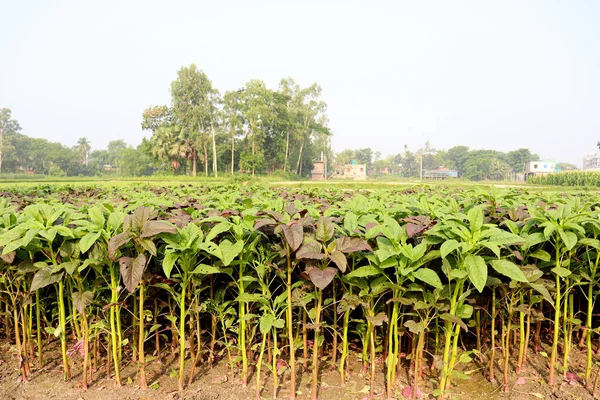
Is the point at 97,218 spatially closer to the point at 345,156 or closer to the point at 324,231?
the point at 324,231

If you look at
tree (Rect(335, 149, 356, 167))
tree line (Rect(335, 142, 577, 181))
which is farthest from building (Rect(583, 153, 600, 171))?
tree (Rect(335, 149, 356, 167))

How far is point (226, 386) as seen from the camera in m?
1.88

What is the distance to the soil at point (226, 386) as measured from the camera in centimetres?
182

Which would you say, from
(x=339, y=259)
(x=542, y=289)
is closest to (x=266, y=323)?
(x=339, y=259)

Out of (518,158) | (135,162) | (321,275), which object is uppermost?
(518,158)

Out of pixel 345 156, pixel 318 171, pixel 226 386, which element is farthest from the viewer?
pixel 345 156

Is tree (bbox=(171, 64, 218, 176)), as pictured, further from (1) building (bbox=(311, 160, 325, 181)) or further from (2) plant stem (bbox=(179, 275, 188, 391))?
(2) plant stem (bbox=(179, 275, 188, 391))

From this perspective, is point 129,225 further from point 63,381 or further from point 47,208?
point 63,381

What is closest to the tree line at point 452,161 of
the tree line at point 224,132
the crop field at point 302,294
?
the tree line at point 224,132

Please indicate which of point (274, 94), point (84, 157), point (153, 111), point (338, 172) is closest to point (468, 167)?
point (338, 172)

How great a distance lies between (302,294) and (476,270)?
743mm

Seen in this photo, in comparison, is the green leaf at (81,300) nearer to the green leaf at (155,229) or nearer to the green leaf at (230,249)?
the green leaf at (155,229)

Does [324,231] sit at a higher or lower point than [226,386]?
higher

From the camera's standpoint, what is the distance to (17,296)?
191 cm
